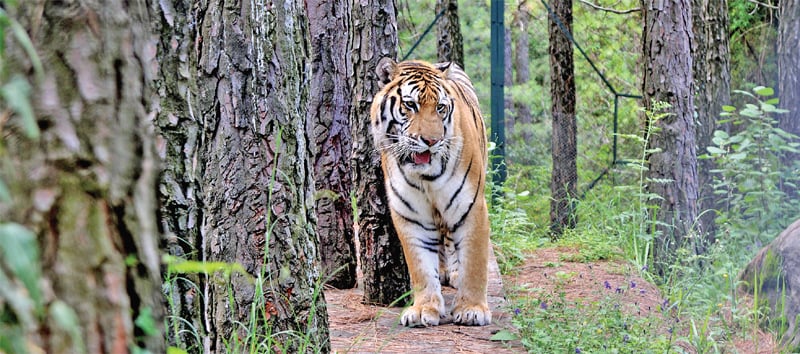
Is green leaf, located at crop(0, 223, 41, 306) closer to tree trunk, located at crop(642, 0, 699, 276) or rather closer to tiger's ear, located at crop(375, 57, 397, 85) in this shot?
tiger's ear, located at crop(375, 57, 397, 85)

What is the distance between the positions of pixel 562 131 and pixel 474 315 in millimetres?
5586

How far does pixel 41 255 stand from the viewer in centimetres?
135

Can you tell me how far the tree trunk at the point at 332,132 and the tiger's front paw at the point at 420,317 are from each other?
0.93 meters

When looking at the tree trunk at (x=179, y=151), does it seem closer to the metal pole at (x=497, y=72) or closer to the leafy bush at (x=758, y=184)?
the leafy bush at (x=758, y=184)

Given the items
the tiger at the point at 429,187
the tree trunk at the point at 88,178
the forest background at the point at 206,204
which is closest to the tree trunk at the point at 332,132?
the forest background at the point at 206,204

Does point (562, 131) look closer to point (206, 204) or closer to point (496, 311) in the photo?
point (496, 311)

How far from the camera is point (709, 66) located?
9.43 m

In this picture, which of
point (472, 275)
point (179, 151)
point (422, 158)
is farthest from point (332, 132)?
point (179, 151)

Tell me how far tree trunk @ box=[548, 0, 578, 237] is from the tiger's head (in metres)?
4.85

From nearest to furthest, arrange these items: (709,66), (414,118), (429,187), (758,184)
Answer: (414,118)
(429,187)
(758,184)
(709,66)

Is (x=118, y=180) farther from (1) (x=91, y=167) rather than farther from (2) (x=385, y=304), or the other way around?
(2) (x=385, y=304)

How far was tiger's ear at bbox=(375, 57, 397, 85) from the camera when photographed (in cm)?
566

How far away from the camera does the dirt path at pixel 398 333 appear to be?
5.03 meters

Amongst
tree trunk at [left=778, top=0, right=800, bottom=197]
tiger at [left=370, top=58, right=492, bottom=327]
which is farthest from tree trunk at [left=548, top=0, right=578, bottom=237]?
tiger at [left=370, top=58, right=492, bottom=327]
